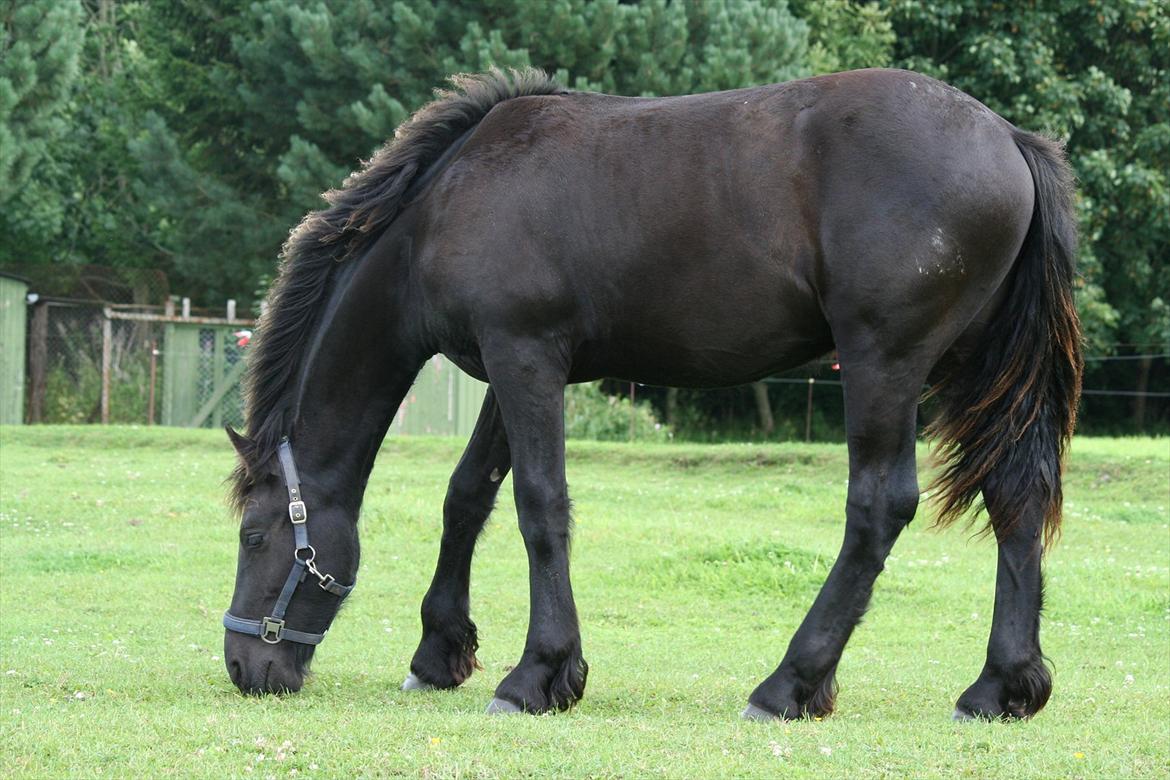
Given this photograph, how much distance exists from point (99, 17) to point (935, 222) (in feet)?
102

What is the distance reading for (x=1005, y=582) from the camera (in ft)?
18.0

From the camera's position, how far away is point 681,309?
5402mm

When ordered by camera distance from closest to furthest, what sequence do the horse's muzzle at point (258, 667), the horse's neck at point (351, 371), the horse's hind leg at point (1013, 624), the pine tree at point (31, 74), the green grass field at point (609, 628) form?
the green grass field at point (609, 628), the horse's hind leg at point (1013, 624), the horse's muzzle at point (258, 667), the horse's neck at point (351, 371), the pine tree at point (31, 74)

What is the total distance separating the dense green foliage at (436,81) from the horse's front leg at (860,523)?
14.3 m

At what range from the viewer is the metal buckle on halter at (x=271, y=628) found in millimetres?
5648

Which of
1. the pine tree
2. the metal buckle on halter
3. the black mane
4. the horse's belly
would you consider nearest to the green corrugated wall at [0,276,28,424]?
the pine tree

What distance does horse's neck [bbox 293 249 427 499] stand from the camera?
577 cm

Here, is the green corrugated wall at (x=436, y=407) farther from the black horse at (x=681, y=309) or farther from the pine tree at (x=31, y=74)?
the black horse at (x=681, y=309)

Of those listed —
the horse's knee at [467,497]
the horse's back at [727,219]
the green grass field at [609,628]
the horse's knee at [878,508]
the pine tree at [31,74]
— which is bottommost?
the green grass field at [609,628]

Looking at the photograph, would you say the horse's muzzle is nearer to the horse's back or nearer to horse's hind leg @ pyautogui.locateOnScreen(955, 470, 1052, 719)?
the horse's back

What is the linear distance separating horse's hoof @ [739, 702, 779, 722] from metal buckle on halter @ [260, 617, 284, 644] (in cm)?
193

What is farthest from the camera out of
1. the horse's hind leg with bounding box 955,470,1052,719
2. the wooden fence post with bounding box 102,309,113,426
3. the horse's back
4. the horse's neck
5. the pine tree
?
the wooden fence post with bounding box 102,309,113,426

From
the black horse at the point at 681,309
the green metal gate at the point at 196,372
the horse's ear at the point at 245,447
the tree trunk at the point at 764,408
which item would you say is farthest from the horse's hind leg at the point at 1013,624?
the tree trunk at the point at 764,408

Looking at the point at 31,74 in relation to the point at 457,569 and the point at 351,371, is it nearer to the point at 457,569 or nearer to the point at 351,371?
the point at 351,371
